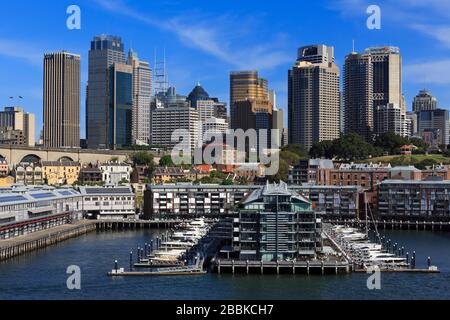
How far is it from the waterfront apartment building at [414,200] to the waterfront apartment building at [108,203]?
22433 mm

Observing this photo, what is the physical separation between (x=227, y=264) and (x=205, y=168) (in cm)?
6417

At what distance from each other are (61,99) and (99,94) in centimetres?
882

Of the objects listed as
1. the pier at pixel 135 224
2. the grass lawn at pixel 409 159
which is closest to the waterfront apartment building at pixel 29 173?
the pier at pixel 135 224

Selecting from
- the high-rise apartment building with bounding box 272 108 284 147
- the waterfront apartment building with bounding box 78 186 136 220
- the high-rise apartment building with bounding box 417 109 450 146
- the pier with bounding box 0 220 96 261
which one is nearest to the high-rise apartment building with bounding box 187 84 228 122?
the high-rise apartment building with bounding box 272 108 284 147

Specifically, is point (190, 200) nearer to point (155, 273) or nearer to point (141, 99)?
point (155, 273)

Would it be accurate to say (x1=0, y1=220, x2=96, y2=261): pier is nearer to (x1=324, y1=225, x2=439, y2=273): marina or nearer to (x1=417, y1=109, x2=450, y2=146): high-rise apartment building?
(x1=324, y1=225, x2=439, y2=273): marina

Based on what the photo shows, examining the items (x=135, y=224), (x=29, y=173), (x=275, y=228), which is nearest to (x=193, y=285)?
(x=275, y=228)

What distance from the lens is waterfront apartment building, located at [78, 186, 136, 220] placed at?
63.4 m

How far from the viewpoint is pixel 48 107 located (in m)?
161

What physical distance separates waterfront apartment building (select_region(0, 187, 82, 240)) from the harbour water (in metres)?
7.70

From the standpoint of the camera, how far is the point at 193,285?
97.2ft

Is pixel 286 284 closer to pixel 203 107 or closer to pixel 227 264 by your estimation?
pixel 227 264

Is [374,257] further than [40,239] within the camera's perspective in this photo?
No
